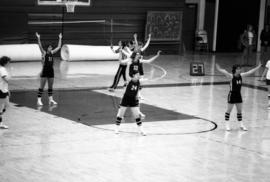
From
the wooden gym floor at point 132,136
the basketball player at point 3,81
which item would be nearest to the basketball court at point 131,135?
the wooden gym floor at point 132,136

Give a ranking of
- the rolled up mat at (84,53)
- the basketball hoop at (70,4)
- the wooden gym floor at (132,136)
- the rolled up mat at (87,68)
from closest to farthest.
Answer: the wooden gym floor at (132,136), the rolled up mat at (87,68), the basketball hoop at (70,4), the rolled up mat at (84,53)

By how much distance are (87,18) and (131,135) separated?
21526mm

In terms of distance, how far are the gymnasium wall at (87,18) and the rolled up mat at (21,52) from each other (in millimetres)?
1123

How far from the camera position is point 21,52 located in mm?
35750

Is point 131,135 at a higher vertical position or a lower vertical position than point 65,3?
lower

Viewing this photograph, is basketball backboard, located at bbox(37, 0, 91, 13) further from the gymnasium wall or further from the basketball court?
the basketball court

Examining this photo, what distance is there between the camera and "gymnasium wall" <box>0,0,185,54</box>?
36938mm

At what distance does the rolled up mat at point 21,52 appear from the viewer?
35469 millimetres

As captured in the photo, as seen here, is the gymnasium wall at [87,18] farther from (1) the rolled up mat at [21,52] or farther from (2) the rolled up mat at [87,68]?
(2) the rolled up mat at [87,68]

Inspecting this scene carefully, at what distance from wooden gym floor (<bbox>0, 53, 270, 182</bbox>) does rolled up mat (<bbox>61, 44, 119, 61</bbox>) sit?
19.6 feet

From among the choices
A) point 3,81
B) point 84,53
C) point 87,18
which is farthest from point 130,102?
point 87,18

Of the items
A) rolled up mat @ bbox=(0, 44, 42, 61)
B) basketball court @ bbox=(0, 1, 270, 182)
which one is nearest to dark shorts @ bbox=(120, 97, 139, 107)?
basketball court @ bbox=(0, 1, 270, 182)

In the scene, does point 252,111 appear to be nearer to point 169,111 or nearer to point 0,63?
point 169,111

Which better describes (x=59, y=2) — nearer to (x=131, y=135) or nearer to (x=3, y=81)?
(x=3, y=81)
